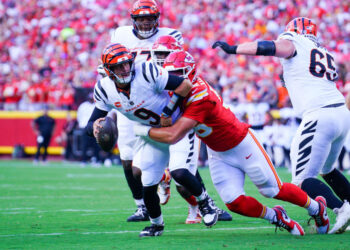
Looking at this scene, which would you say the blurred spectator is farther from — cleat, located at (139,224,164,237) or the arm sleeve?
the arm sleeve

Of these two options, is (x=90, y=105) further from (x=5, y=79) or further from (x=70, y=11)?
(x=70, y=11)

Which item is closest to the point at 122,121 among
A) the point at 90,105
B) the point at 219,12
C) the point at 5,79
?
the point at 90,105

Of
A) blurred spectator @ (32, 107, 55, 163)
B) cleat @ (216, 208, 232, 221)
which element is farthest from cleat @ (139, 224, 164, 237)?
blurred spectator @ (32, 107, 55, 163)

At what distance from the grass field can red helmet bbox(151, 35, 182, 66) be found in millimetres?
1616

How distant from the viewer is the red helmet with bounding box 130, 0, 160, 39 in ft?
22.3

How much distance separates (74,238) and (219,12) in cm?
1583

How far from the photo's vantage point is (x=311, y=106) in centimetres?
590

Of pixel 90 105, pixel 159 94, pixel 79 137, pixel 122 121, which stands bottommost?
pixel 79 137

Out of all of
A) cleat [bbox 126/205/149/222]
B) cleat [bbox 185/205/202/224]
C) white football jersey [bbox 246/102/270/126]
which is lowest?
white football jersey [bbox 246/102/270/126]

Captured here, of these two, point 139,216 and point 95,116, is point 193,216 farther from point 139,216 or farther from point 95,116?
point 95,116

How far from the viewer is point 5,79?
22.3 m

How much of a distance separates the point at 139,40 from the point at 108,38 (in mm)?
14493

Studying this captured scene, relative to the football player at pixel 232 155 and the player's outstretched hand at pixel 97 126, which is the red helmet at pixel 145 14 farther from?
the player's outstretched hand at pixel 97 126

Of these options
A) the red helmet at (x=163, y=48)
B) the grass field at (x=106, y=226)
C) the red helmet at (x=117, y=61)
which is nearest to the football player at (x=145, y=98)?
the red helmet at (x=117, y=61)
